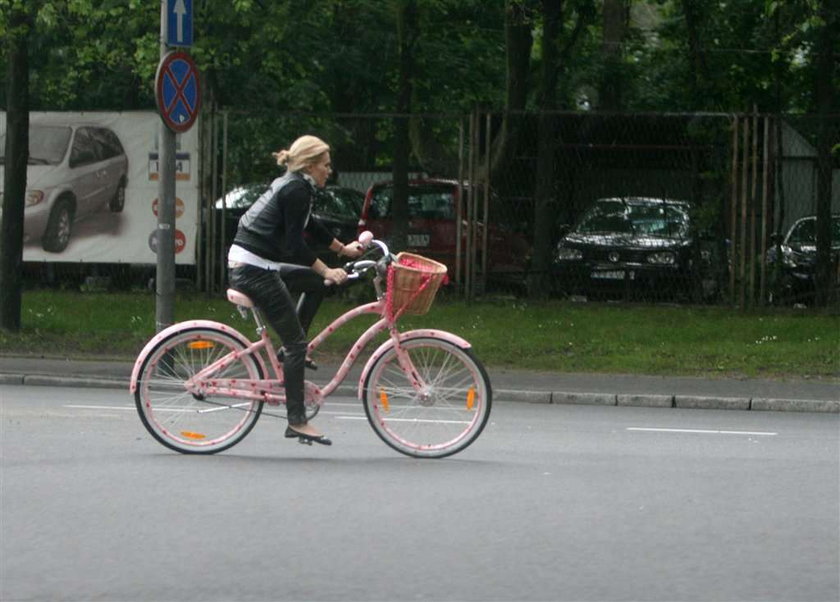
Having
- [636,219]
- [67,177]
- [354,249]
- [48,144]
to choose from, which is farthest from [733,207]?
[354,249]

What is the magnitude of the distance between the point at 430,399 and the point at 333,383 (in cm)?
58

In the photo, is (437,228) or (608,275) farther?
(437,228)

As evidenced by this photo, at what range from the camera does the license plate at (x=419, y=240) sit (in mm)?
21370

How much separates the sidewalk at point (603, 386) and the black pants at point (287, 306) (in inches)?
161

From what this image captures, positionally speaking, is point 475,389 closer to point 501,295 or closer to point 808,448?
point 808,448

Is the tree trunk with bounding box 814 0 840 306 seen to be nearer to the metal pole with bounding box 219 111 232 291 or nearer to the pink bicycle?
the metal pole with bounding box 219 111 232 291

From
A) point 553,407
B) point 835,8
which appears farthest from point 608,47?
point 553,407

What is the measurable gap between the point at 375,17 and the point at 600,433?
17.2 meters

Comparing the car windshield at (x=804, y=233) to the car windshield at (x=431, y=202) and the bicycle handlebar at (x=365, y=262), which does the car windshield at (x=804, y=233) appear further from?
the bicycle handlebar at (x=365, y=262)

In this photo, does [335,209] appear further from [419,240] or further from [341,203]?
[419,240]

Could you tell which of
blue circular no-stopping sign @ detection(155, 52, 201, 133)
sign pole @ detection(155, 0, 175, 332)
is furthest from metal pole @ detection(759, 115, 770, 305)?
sign pole @ detection(155, 0, 175, 332)

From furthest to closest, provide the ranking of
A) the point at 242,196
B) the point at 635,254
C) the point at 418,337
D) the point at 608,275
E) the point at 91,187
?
1. the point at 91,187
2. the point at 242,196
3. the point at 608,275
4. the point at 635,254
5. the point at 418,337

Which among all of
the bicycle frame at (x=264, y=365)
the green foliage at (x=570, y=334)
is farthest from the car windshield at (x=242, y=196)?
the bicycle frame at (x=264, y=365)

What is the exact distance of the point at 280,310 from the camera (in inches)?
369
